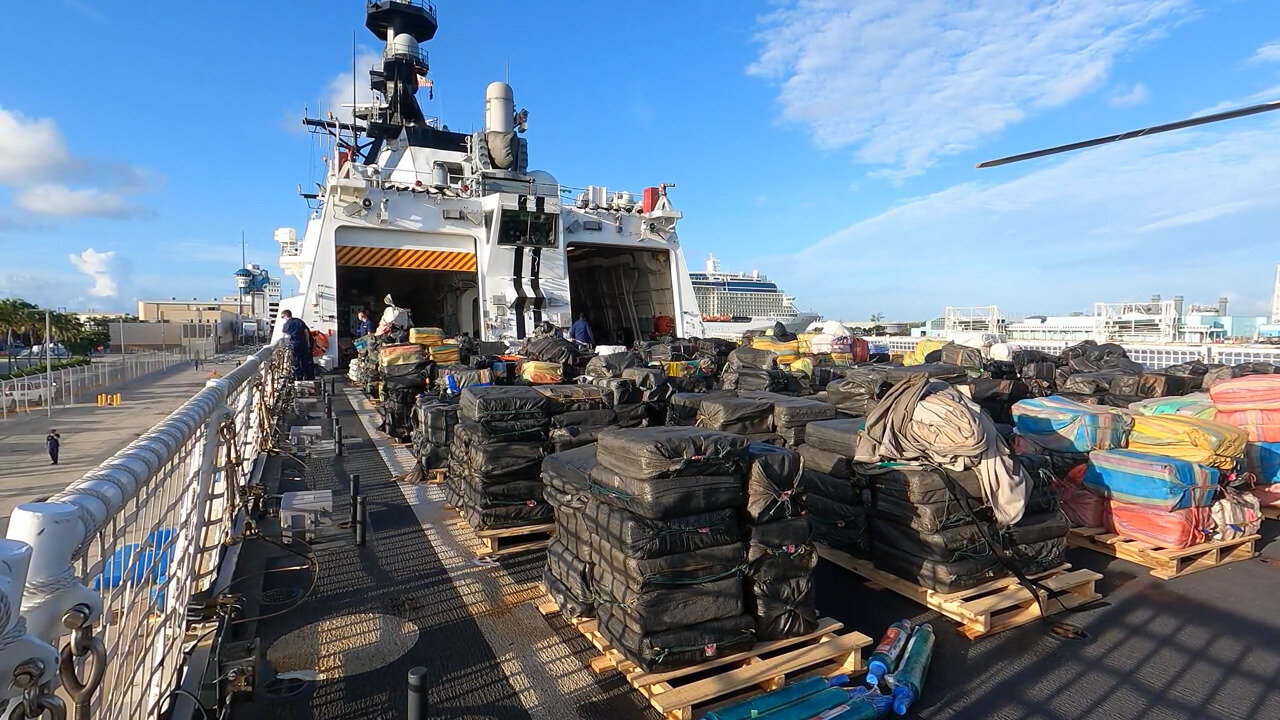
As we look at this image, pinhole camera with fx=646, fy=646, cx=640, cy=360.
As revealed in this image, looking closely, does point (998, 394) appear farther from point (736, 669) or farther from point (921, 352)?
Answer: point (736, 669)

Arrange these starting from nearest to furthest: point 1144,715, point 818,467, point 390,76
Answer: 1. point 1144,715
2. point 818,467
3. point 390,76

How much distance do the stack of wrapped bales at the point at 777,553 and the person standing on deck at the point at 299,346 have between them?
45.0ft

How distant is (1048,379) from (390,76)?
92.1ft

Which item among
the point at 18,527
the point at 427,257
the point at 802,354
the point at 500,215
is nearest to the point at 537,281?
the point at 500,215

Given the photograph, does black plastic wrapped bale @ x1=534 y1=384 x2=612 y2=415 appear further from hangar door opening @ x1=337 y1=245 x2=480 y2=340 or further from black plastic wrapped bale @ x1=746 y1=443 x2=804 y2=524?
hangar door opening @ x1=337 y1=245 x2=480 y2=340

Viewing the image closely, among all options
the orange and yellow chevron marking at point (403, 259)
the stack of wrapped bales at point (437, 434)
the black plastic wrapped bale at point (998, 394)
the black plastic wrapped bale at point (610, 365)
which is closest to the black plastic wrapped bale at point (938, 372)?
the black plastic wrapped bale at point (998, 394)

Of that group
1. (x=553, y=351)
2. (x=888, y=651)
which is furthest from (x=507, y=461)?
(x=553, y=351)

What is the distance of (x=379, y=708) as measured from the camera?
11.3 ft

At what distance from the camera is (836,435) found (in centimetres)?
538

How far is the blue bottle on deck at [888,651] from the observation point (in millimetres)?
3652

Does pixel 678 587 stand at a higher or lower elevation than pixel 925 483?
lower

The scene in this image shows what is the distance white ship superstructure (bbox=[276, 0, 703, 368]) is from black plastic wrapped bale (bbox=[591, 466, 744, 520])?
14.9 metres

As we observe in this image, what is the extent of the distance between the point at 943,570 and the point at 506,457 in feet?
11.9

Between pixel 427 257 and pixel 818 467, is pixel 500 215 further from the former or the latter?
pixel 818 467
